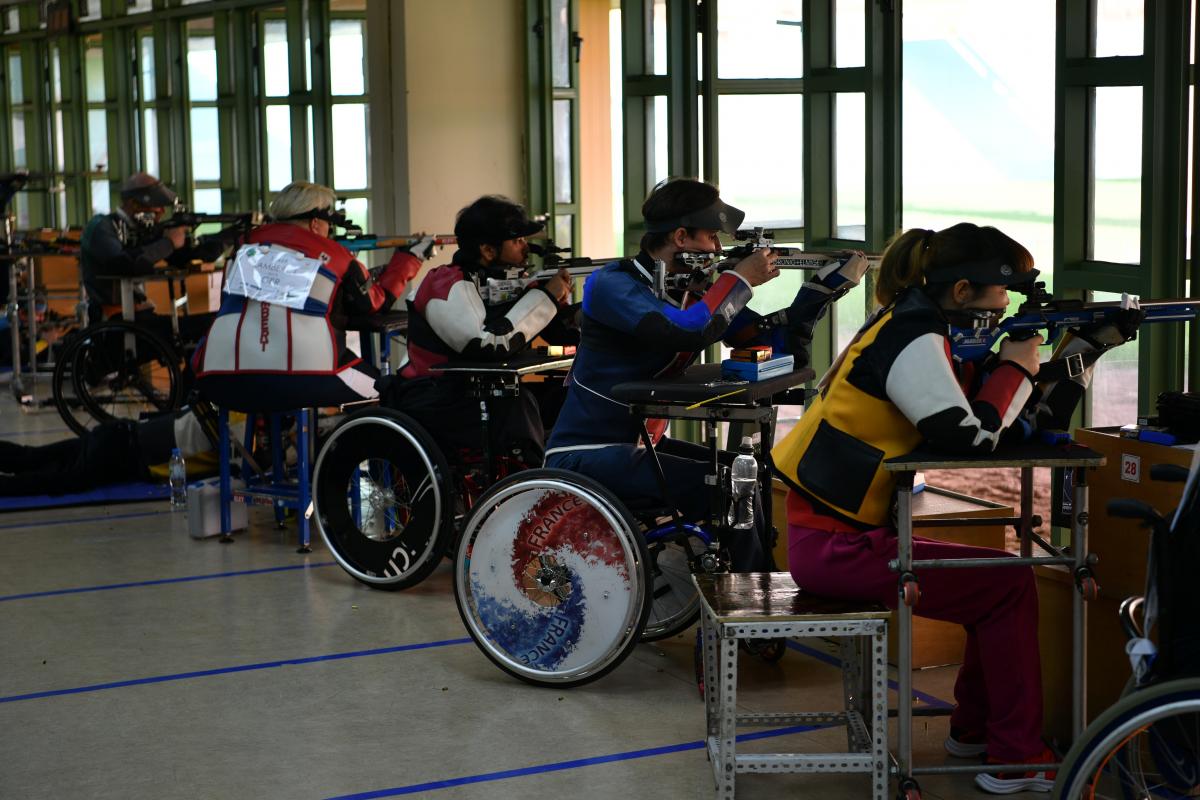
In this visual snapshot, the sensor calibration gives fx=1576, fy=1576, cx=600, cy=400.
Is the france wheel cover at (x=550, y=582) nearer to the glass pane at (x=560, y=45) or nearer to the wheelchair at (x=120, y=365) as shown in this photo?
the wheelchair at (x=120, y=365)

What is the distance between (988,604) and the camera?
3.12 m

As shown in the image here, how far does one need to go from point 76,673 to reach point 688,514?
169 cm

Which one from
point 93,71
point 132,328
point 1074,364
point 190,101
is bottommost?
point 132,328

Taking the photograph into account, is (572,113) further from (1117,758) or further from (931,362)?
(1117,758)

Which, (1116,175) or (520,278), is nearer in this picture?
(1116,175)

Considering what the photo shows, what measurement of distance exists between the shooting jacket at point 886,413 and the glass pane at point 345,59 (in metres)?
7.57

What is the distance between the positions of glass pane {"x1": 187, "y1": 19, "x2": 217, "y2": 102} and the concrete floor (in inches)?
314

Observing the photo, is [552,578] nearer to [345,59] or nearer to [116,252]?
[116,252]

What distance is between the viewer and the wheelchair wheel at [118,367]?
7.88 m

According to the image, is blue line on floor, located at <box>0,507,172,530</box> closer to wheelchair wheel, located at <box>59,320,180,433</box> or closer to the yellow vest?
wheelchair wheel, located at <box>59,320,180,433</box>

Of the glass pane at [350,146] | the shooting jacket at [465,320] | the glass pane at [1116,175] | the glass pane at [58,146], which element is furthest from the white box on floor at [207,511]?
the glass pane at [58,146]

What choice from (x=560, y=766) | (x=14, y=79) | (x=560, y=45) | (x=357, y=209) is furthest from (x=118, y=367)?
(x=14, y=79)

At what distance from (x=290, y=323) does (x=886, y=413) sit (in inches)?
109

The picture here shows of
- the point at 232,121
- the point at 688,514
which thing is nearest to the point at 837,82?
the point at 688,514
